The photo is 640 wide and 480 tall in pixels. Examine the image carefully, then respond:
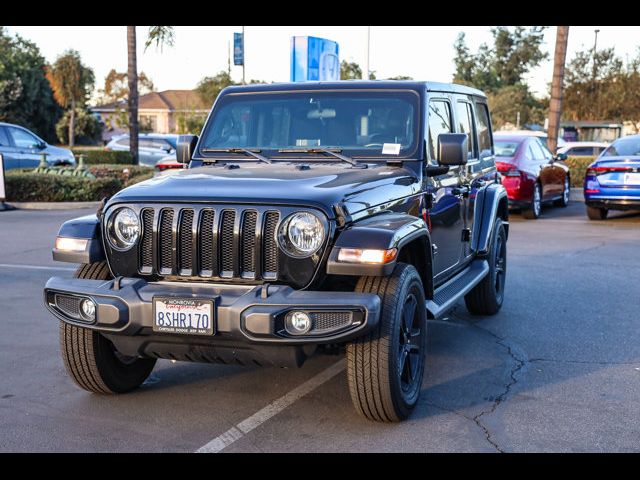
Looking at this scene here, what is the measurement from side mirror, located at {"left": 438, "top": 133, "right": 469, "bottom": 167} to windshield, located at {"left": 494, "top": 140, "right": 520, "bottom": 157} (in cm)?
958

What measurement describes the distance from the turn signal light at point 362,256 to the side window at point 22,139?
17.9m

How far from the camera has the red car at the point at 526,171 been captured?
14.6m

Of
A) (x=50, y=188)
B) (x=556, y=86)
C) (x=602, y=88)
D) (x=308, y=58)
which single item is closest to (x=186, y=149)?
(x=50, y=188)

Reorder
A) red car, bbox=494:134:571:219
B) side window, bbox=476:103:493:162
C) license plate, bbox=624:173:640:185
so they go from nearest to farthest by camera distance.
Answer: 1. side window, bbox=476:103:493:162
2. license plate, bbox=624:173:640:185
3. red car, bbox=494:134:571:219

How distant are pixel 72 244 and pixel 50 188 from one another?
12900 mm

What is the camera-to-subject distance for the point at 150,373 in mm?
5594

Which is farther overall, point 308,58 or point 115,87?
point 115,87

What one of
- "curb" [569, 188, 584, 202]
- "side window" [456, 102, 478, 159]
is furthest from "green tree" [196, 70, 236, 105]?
"side window" [456, 102, 478, 159]

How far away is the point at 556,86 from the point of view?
21.6m

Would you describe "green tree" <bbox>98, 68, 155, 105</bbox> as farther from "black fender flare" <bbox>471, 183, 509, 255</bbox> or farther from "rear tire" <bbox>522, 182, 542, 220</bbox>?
"black fender flare" <bbox>471, 183, 509, 255</bbox>

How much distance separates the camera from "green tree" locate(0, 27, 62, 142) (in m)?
49.9

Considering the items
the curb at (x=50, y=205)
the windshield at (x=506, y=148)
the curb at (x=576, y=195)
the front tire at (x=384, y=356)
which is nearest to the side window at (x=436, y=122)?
the front tire at (x=384, y=356)

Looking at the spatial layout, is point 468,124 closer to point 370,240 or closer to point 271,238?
point 370,240

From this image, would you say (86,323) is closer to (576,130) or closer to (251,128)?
(251,128)
